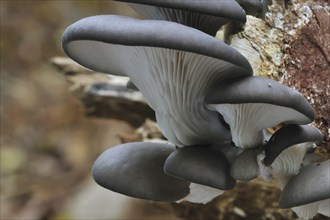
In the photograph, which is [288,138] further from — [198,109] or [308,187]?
[198,109]

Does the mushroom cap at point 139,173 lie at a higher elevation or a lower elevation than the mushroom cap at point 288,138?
lower

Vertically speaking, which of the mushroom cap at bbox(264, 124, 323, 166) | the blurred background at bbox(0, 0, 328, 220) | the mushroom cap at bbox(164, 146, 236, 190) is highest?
the mushroom cap at bbox(264, 124, 323, 166)

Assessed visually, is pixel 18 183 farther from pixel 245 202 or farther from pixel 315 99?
pixel 315 99

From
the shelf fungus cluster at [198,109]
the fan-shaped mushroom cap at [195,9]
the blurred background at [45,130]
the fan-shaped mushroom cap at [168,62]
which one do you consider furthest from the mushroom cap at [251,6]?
the blurred background at [45,130]

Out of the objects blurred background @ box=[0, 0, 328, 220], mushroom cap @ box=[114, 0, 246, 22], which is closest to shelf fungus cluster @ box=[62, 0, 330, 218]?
mushroom cap @ box=[114, 0, 246, 22]

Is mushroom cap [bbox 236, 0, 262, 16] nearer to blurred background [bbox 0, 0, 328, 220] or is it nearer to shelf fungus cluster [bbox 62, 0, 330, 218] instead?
shelf fungus cluster [bbox 62, 0, 330, 218]

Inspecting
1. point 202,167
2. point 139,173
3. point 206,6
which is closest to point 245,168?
point 202,167

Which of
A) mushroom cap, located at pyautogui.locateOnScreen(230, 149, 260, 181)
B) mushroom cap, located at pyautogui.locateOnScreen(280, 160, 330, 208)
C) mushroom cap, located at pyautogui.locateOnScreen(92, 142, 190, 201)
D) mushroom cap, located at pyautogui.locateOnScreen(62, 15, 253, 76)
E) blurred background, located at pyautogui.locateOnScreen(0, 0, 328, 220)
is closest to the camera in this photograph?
mushroom cap, located at pyautogui.locateOnScreen(62, 15, 253, 76)

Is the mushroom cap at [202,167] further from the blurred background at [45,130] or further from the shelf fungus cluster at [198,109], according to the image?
the blurred background at [45,130]

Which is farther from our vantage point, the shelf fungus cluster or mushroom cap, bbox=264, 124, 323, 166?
mushroom cap, bbox=264, 124, 323, 166
